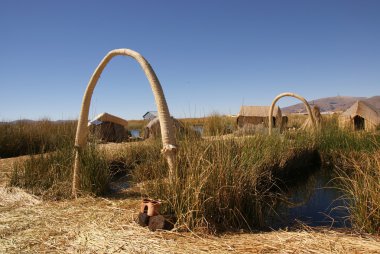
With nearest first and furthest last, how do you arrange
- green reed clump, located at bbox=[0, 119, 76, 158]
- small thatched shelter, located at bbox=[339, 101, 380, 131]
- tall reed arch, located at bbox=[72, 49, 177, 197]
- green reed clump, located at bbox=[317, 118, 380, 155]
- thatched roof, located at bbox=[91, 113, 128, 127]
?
tall reed arch, located at bbox=[72, 49, 177, 197], green reed clump, located at bbox=[317, 118, 380, 155], green reed clump, located at bbox=[0, 119, 76, 158], thatched roof, located at bbox=[91, 113, 128, 127], small thatched shelter, located at bbox=[339, 101, 380, 131]

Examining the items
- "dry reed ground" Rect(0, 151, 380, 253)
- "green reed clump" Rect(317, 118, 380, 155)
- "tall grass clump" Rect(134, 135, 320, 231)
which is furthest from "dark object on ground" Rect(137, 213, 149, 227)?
"green reed clump" Rect(317, 118, 380, 155)

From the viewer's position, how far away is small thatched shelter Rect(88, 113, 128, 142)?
11078 mm

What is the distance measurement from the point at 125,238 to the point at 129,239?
4 cm

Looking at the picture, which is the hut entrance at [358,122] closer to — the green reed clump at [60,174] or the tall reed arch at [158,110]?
the green reed clump at [60,174]

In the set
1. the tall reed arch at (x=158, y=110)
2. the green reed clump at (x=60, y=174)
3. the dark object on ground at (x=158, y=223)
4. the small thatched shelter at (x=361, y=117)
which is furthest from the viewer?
the small thatched shelter at (x=361, y=117)

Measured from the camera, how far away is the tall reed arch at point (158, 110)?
3.49m

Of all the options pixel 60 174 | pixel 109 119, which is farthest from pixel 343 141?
pixel 109 119

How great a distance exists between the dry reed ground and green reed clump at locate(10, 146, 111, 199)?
75cm

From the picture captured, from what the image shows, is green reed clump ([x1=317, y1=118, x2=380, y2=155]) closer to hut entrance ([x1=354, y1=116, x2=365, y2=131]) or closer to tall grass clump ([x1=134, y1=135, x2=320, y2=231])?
hut entrance ([x1=354, y1=116, x2=365, y2=131])

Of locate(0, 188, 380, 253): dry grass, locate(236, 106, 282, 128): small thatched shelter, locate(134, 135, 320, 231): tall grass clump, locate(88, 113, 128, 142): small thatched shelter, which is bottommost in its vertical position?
locate(0, 188, 380, 253): dry grass

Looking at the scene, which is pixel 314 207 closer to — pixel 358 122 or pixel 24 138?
pixel 24 138

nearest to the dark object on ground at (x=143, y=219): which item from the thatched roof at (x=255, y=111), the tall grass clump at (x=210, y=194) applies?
the tall grass clump at (x=210, y=194)

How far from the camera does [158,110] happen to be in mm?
3639

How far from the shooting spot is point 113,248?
2553mm
